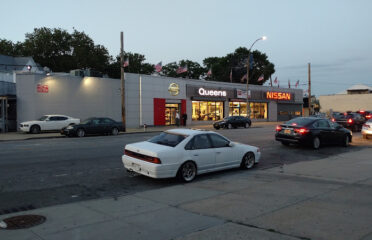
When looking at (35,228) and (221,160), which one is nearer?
(35,228)

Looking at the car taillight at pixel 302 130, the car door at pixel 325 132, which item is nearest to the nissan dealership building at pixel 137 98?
the car taillight at pixel 302 130

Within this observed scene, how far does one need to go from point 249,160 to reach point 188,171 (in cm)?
281

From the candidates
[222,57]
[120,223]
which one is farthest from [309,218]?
[222,57]

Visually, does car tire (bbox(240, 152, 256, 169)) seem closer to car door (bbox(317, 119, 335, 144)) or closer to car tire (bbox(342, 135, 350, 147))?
car door (bbox(317, 119, 335, 144))

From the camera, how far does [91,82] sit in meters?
31.7

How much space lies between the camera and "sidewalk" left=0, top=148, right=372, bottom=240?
4957 millimetres

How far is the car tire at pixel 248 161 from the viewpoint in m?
10.8

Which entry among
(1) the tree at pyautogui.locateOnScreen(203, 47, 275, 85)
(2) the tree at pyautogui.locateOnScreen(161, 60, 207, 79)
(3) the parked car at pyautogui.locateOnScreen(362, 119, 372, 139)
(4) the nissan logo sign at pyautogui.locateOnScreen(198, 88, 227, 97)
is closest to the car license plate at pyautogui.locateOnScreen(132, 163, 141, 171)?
(3) the parked car at pyautogui.locateOnScreen(362, 119, 372, 139)

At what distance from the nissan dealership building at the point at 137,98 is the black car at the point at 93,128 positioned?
7.32 metres

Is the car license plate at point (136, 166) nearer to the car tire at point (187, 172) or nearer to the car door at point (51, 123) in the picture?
the car tire at point (187, 172)

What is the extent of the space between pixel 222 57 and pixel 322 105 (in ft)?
108

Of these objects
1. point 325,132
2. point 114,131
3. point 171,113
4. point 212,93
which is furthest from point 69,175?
point 212,93

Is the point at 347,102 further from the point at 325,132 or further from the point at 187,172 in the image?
the point at 187,172

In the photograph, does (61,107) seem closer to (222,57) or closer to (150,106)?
(150,106)
